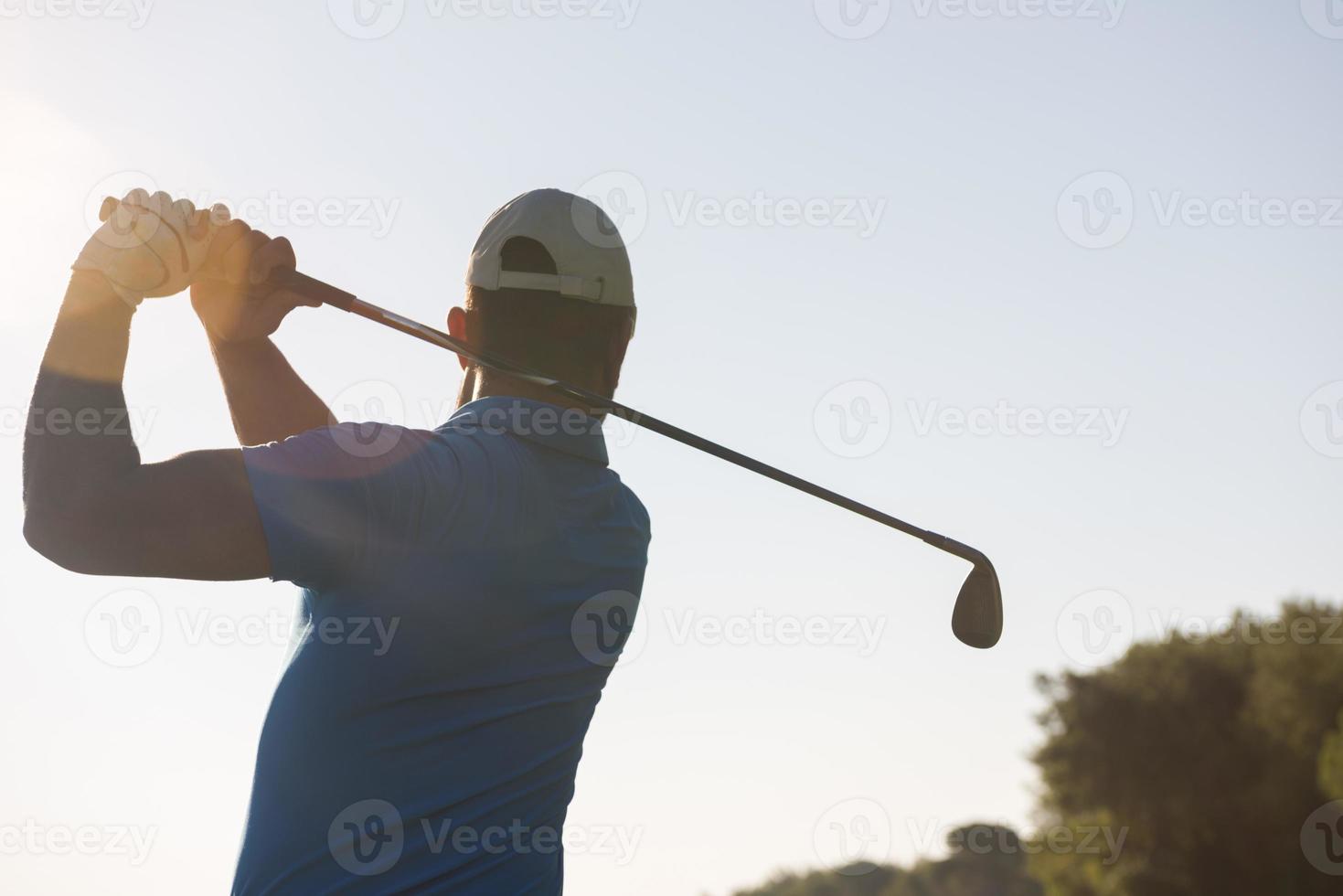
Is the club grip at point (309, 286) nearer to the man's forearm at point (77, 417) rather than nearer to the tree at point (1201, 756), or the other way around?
the man's forearm at point (77, 417)

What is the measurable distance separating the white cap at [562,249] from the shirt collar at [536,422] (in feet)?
1.03

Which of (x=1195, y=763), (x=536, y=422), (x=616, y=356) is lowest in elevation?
(x=536, y=422)

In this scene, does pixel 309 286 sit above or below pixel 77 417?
above

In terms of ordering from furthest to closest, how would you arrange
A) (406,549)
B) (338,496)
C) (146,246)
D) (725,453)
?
(725,453)
(146,246)
(406,549)
(338,496)

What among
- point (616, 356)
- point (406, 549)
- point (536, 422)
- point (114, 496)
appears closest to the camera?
point (114, 496)

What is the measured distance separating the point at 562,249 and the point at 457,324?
39 centimetres

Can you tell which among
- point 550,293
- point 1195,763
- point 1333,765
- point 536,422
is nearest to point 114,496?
point 536,422

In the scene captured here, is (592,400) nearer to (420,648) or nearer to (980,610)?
(420,648)

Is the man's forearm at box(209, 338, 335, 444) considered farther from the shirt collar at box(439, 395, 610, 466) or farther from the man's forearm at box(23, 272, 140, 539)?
the man's forearm at box(23, 272, 140, 539)

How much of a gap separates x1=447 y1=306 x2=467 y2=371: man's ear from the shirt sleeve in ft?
2.72

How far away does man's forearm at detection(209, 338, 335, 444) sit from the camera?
14.1 feet

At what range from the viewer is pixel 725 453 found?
4.78 m

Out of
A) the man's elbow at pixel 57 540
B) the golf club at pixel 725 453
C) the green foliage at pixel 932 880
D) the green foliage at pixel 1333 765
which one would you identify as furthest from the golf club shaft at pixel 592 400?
the green foliage at pixel 932 880

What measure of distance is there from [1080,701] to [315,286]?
45.7m
